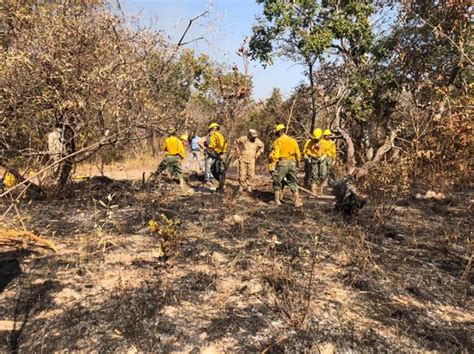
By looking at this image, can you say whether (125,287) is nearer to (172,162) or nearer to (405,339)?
(405,339)

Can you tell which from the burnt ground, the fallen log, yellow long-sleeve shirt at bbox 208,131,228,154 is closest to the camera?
the burnt ground

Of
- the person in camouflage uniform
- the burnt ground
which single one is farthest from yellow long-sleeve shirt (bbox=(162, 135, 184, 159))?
the burnt ground

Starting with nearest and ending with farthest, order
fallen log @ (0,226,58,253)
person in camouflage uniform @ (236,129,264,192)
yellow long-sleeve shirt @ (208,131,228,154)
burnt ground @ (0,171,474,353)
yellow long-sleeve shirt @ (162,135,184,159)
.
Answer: burnt ground @ (0,171,474,353), fallen log @ (0,226,58,253), person in camouflage uniform @ (236,129,264,192), yellow long-sleeve shirt @ (162,135,184,159), yellow long-sleeve shirt @ (208,131,228,154)

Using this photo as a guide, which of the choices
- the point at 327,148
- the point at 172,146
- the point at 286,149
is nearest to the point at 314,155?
the point at 327,148

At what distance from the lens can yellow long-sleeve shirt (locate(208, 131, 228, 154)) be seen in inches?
377

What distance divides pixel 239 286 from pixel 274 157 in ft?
12.3

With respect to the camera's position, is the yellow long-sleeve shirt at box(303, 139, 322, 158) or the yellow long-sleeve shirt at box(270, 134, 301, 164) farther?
the yellow long-sleeve shirt at box(303, 139, 322, 158)

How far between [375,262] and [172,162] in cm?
511

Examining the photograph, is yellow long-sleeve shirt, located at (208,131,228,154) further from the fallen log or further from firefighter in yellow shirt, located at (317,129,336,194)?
the fallen log

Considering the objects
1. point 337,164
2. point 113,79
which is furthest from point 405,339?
point 337,164

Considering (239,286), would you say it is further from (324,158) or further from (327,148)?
(327,148)

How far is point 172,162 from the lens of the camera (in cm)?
901

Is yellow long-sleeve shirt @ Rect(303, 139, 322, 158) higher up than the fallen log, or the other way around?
yellow long-sleeve shirt @ Rect(303, 139, 322, 158)

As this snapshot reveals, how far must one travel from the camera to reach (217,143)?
9641 millimetres
